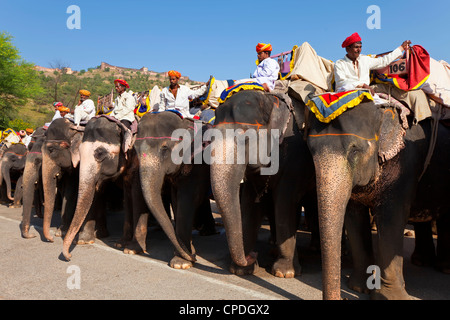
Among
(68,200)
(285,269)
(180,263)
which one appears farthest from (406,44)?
(68,200)

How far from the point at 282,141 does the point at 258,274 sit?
1.97 metres

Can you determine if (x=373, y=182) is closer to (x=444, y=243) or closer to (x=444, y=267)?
(x=444, y=243)

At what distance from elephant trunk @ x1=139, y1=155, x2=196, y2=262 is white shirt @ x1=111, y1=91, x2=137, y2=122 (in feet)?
7.21

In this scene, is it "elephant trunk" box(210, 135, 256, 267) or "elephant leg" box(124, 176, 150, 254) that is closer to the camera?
"elephant trunk" box(210, 135, 256, 267)

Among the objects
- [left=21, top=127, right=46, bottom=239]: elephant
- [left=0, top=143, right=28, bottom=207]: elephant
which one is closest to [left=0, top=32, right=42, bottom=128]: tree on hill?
[left=0, top=143, right=28, bottom=207]: elephant

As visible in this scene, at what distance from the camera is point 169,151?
19.7 feet

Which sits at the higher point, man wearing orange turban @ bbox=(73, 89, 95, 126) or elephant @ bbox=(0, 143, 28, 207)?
man wearing orange turban @ bbox=(73, 89, 95, 126)

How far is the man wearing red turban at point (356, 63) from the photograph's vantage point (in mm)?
4750

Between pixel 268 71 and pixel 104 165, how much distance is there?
345 centimetres

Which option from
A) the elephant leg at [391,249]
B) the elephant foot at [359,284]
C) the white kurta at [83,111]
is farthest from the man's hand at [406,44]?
the white kurta at [83,111]

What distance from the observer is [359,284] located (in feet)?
15.0

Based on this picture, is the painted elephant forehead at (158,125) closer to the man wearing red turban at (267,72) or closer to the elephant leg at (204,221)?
the man wearing red turban at (267,72)

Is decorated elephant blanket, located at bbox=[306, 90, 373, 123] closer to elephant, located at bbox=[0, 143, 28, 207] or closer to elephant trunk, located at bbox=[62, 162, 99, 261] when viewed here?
elephant trunk, located at bbox=[62, 162, 99, 261]

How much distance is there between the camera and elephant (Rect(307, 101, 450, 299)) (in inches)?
144
